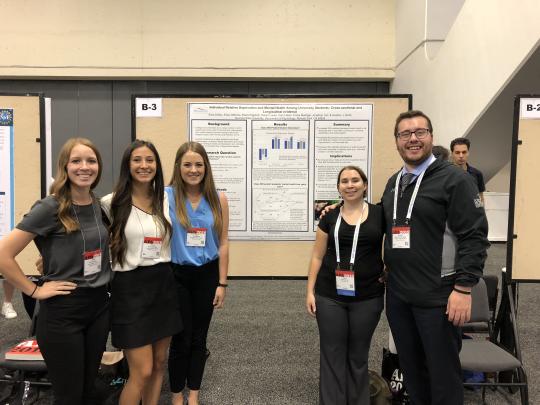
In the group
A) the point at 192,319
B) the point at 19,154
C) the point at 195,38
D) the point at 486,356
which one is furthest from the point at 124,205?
the point at 195,38

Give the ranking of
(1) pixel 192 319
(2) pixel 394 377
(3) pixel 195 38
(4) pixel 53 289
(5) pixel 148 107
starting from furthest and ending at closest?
(3) pixel 195 38 → (5) pixel 148 107 → (2) pixel 394 377 → (1) pixel 192 319 → (4) pixel 53 289

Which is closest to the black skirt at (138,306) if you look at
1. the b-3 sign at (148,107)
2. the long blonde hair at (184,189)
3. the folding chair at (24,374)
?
the long blonde hair at (184,189)

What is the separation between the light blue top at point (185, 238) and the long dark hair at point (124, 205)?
10 cm

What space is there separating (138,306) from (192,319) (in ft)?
1.20

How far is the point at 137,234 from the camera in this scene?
1662 mm

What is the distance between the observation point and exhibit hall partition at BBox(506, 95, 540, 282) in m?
2.30

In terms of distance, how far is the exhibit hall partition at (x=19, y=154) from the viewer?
2.46 m

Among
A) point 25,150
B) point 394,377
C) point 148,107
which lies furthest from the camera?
point 148,107

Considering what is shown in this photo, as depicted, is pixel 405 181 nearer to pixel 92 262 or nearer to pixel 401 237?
pixel 401 237

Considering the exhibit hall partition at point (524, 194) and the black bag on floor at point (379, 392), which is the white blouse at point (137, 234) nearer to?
the black bag on floor at point (379, 392)

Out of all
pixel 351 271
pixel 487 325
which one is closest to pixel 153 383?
pixel 351 271

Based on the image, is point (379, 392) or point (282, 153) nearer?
→ point (379, 392)

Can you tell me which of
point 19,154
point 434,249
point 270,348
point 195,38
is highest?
point 195,38

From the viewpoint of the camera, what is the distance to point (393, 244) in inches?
66.0
